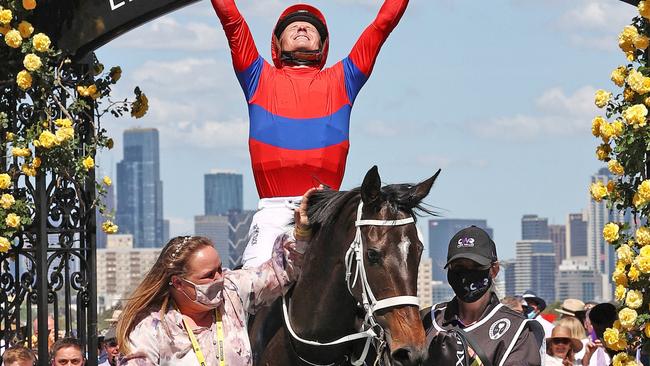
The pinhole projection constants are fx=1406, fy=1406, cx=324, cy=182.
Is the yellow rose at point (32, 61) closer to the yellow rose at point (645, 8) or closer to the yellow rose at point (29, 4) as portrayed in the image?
the yellow rose at point (29, 4)

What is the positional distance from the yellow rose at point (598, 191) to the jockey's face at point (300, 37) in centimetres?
225

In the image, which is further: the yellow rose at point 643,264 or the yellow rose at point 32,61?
the yellow rose at point 32,61

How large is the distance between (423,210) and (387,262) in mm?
329

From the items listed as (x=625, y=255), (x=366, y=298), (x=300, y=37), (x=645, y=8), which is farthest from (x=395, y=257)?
(x=645, y=8)

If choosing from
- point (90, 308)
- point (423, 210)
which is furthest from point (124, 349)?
point (90, 308)

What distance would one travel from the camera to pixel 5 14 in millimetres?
9039

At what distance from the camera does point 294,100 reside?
7.58 metres

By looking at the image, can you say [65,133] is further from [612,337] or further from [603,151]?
[612,337]

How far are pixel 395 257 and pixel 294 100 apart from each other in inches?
69.0

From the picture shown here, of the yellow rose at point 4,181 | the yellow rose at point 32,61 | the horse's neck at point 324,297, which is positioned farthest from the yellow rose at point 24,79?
the horse's neck at point 324,297

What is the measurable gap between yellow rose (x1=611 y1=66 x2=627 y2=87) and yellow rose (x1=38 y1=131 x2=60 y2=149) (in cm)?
362

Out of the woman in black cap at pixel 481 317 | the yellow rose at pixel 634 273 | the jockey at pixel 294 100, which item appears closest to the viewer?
the woman in black cap at pixel 481 317

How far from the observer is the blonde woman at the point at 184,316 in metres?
5.85

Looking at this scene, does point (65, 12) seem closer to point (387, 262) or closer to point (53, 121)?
point (53, 121)
